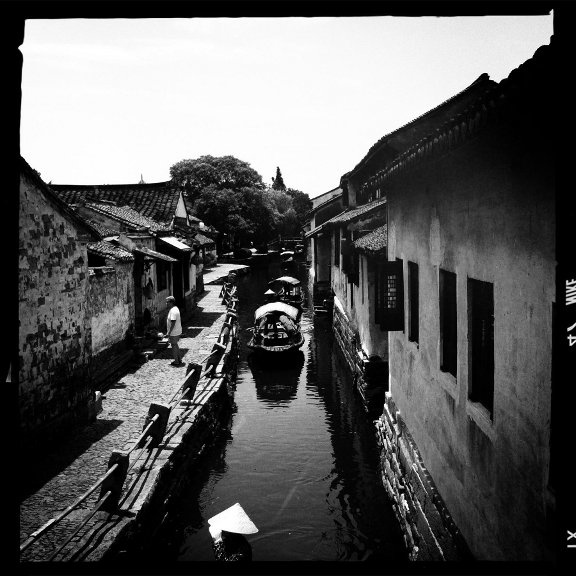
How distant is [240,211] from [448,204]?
182 ft

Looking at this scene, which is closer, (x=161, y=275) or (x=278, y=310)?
(x=278, y=310)

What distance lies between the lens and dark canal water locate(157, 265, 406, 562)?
9414 millimetres

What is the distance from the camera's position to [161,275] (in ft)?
76.9

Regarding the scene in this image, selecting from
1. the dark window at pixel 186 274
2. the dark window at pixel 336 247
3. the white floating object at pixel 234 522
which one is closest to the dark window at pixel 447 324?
the white floating object at pixel 234 522

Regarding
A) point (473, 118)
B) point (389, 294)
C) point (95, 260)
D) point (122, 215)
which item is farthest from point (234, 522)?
point (122, 215)

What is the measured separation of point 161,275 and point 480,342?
62.2 feet

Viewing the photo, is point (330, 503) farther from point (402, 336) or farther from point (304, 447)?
point (402, 336)

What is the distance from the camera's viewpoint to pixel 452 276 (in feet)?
22.3

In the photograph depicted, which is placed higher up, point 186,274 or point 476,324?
point 186,274

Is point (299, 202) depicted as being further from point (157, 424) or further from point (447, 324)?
point (447, 324)

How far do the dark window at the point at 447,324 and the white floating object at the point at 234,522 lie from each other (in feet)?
10.5

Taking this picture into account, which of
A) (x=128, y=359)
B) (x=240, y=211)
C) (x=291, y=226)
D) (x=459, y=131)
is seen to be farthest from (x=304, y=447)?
(x=291, y=226)

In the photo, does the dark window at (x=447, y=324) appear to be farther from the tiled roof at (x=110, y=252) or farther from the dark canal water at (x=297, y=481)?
the tiled roof at (x=110, y=252)

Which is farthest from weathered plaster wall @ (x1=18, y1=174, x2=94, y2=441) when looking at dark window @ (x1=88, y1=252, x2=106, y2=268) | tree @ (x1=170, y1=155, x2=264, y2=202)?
tree @ (x1=170, y1=155, x2=264, y2=202)
